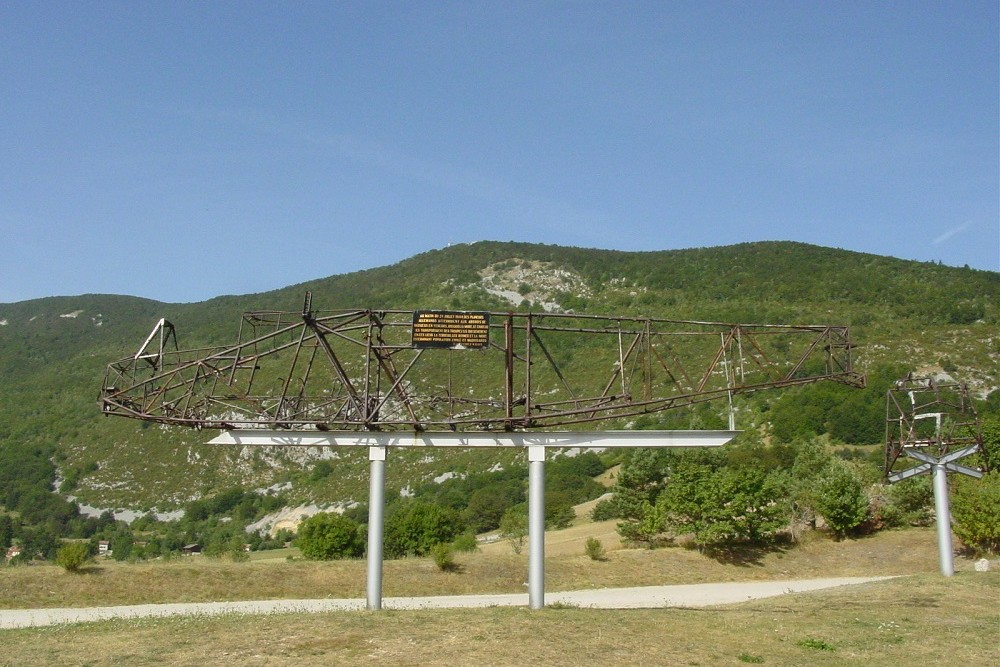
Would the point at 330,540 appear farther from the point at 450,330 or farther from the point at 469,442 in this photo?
the point at 450,330

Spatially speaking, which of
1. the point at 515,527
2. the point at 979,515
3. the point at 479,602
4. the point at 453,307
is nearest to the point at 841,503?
the point at 979,515

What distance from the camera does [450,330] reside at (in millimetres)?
20141

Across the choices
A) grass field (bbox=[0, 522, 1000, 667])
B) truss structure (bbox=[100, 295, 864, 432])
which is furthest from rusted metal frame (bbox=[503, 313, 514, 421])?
grass field (bbox=[0, 522, 1000, 667])

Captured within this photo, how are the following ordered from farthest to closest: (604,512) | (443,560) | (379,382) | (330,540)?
(604,512), (330,540), (443,560), (379,382)

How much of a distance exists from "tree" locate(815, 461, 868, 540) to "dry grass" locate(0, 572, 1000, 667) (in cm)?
2125

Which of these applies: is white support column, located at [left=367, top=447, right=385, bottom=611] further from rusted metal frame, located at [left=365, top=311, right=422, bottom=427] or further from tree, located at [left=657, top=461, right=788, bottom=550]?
tree, located at [left=657, top=461, right=788, bottom=550]

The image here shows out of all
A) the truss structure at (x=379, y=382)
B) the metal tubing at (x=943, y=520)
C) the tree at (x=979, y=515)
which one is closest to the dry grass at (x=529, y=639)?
the truss structure at (x=379, y=382)

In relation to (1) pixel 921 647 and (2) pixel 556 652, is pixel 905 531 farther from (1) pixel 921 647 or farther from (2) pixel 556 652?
(2) pixel 556 652

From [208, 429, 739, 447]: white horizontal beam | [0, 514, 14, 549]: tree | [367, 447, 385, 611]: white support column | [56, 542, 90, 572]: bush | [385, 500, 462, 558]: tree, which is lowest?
[0, 514, 14, 549]: tree

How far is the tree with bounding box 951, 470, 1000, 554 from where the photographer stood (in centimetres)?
3634

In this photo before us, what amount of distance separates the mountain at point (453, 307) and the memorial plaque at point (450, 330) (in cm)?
6510

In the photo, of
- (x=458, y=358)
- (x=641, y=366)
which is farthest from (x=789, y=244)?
(x=641, y=366)

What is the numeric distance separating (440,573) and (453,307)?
3713 inches

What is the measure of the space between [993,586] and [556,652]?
18.6 metres
